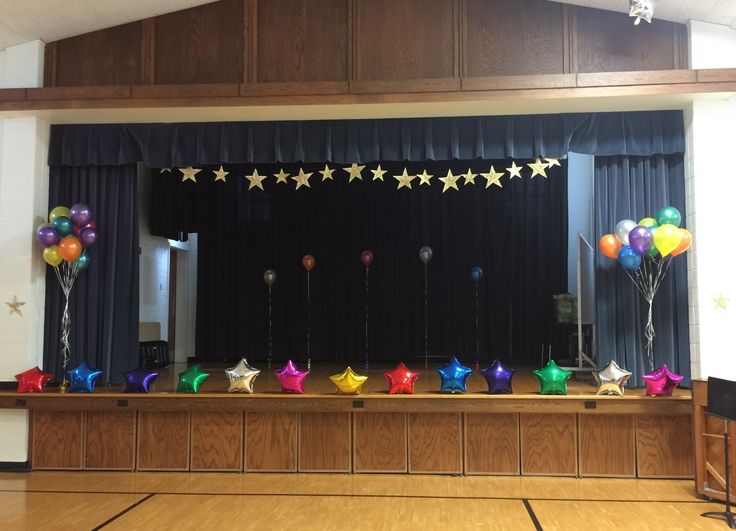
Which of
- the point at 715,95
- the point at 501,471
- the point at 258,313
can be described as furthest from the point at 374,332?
the point at 715,95

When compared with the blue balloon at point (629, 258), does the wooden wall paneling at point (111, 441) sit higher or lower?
lower

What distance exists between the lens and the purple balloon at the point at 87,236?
6418 mm

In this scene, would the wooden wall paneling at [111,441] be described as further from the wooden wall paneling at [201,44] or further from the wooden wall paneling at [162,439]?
the wooden wall paneling at [201,44]

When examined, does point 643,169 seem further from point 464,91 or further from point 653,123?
point 464,91

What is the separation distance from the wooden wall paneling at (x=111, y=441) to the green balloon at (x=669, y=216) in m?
4.90

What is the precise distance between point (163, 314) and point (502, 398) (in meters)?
7.63

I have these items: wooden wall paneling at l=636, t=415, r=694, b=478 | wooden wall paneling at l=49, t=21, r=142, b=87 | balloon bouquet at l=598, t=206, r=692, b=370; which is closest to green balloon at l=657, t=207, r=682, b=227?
balloon bouquet at l=598, t=206, r=692, b=370

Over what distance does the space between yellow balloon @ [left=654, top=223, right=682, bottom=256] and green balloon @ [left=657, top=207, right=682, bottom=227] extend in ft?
0.50

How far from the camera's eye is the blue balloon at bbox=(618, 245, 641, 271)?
598 cm

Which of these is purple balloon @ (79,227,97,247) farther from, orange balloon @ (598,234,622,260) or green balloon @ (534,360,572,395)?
orange balloon @ (598,234,622,260)

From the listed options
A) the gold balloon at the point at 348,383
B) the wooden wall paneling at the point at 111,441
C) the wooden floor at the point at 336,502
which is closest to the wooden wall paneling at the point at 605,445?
the wooden floor at the point at 336,502

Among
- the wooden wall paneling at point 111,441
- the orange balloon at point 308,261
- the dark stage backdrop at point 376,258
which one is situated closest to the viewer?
the wooden wall paneling at point 111,441

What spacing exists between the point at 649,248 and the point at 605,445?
1.72 metres

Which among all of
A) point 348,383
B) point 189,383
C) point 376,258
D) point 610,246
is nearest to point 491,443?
point 348,383
